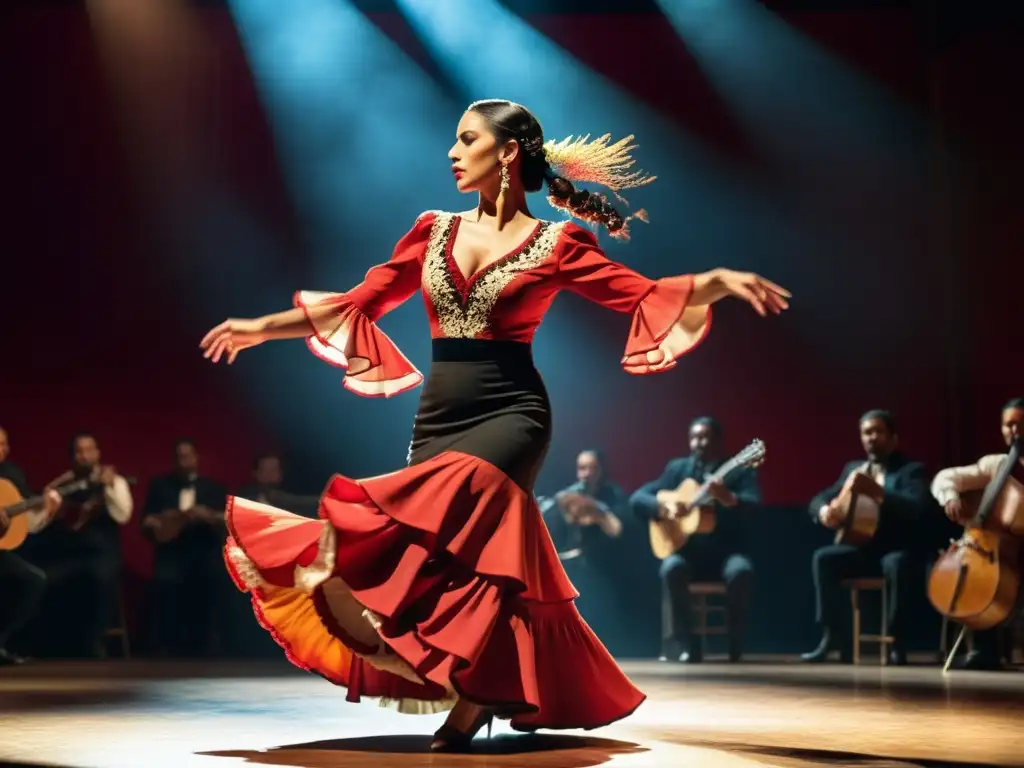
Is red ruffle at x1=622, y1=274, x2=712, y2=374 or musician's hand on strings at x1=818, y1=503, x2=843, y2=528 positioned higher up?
red ruffle at x1=622, y1=274, x2=712, y2=374

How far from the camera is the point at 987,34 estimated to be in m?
8.19

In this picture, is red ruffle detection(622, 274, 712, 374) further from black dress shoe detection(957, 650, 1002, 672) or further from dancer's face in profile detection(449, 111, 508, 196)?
black dress shoe detection(957, 650, 1002, 672)

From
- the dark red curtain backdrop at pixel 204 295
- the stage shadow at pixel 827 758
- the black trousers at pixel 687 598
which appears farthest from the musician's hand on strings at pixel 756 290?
the dark red curtain backdrop at pixel 204 295

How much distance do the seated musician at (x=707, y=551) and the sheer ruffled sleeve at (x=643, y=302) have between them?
12.9 feet

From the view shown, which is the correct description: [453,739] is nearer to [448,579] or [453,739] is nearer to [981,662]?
[448,579]

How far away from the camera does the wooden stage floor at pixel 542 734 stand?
11.0ft

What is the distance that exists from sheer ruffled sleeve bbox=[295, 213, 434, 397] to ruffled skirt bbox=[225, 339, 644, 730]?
0.24m

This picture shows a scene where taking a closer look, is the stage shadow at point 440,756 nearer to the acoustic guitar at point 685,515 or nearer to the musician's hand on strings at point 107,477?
the acoustic guitar at point 685,515

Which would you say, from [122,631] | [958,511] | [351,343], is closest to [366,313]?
[351,343]

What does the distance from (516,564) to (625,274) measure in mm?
767

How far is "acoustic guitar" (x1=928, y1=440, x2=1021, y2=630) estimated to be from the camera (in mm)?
6414

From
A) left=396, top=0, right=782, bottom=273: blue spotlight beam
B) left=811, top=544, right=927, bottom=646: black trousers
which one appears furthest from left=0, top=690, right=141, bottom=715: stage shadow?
left=396, top=0, right=782, bottom=273: blue spotlight beam

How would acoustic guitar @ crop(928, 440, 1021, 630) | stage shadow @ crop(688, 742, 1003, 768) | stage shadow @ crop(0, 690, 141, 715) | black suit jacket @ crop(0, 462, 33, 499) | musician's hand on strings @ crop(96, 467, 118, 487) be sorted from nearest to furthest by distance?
stage shadow @ crop(688, 742, 1003, 768) → stage shadow @ crop(0, 690, 141, 715) → acoustic guitar @ crop(928, 440, 1021, 630) → black suit jacket @ crop(0, 462, 33, 499) → musician's hand on strings @ crop(96, 467, 118, 487)

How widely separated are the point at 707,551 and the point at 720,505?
0.28 meters
